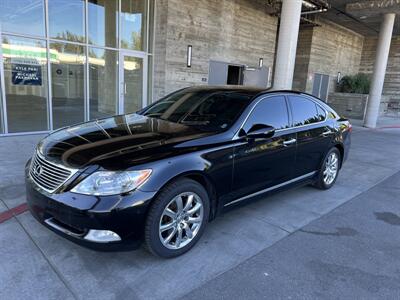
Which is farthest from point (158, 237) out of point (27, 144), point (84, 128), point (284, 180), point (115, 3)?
point (115, 3)

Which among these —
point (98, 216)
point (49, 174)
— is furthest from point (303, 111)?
point (49, 174)

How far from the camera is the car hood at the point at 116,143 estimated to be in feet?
8.58

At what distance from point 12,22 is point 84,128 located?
595 cm

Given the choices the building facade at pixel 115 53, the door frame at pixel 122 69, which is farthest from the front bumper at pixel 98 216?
the door frame at pixel 122 69

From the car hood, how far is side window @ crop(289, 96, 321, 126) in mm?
1587

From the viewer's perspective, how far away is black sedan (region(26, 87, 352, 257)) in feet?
8.20

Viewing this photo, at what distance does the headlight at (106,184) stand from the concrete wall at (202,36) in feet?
26.4

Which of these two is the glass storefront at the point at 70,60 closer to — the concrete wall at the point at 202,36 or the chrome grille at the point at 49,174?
the concrete wall at the point at 202,36

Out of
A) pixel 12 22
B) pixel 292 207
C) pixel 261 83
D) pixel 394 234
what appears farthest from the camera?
pixel 261 83

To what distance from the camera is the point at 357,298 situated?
2527mm

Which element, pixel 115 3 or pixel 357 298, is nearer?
pixel 357 298

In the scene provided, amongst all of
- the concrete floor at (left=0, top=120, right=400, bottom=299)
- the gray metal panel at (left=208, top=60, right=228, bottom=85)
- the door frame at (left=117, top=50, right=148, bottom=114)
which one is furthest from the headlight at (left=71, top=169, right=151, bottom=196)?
the gray metal panel at (left=208, top=60, right=228, bottom=85)

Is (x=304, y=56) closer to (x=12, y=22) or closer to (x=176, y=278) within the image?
(x=12, y=22)

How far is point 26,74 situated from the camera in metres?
7.89
